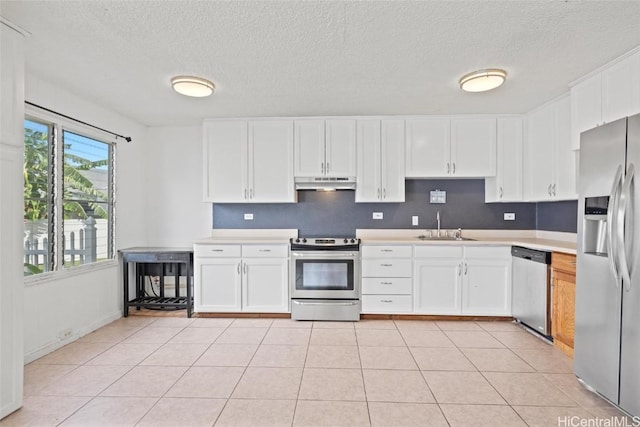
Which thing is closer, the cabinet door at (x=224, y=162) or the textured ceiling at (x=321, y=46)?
the textured ceiling at (x=321, y=46)

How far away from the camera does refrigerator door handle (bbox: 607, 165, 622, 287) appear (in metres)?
1.97

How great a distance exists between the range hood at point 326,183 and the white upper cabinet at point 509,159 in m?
1.75

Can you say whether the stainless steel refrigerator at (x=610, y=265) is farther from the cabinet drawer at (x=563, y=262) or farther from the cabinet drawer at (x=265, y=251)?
the cabinet drawer at (x=265, y=251)

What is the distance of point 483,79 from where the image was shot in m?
2.74

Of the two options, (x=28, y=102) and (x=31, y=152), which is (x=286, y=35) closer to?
(x=28, y=102)

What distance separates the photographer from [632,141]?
6.37 feet

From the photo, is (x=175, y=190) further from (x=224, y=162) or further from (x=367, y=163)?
(x=367, y=163)

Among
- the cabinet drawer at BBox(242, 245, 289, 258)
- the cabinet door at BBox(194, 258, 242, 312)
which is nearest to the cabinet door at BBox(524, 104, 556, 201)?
the cabinet drawer at BBox(242, 245, 289, 258)

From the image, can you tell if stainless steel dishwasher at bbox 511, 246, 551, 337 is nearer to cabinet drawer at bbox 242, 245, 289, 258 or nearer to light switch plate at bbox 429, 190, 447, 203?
light switch plate at bbox 429, 190, 447, 203

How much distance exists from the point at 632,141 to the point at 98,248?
4.69m

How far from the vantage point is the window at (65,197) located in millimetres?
2867

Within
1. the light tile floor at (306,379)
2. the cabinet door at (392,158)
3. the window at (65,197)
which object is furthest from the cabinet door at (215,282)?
the cabinet door at (392,158)

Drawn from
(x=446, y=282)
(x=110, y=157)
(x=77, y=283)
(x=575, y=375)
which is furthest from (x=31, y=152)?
(x=575, y=375)

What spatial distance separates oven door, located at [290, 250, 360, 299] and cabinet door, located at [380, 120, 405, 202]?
0.91m
